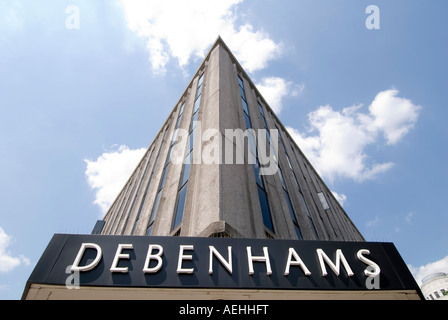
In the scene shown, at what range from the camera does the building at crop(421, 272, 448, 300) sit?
93438 mm

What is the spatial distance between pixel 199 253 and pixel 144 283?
3.50 feet

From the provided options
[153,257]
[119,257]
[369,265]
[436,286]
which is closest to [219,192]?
[153,257]

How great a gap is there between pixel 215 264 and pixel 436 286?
12976 cm

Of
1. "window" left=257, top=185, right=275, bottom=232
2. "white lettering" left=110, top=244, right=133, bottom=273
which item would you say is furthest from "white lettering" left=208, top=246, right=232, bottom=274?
"window" left=257, top=185, right=275, bottom=232

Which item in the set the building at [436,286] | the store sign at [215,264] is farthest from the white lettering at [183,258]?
the building at [436,286]

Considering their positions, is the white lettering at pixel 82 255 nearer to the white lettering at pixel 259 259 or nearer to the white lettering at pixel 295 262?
the white lettering at pixel 259 259

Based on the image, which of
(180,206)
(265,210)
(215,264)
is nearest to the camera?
(215,264)

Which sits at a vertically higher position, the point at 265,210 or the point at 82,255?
the point at 265,210

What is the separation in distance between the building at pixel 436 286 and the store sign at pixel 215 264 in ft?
406

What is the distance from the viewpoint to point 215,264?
15.3 feet

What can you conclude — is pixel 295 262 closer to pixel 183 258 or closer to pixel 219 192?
pixel 183 258

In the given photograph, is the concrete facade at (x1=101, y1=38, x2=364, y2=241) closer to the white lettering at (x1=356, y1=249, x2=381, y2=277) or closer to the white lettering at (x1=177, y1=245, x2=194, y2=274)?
the white lettering at (x1=177, y1=245, x2=194, y2=274)

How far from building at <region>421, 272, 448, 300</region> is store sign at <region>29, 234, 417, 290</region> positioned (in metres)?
Answer: 124

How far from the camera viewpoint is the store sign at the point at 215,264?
14.3ft
